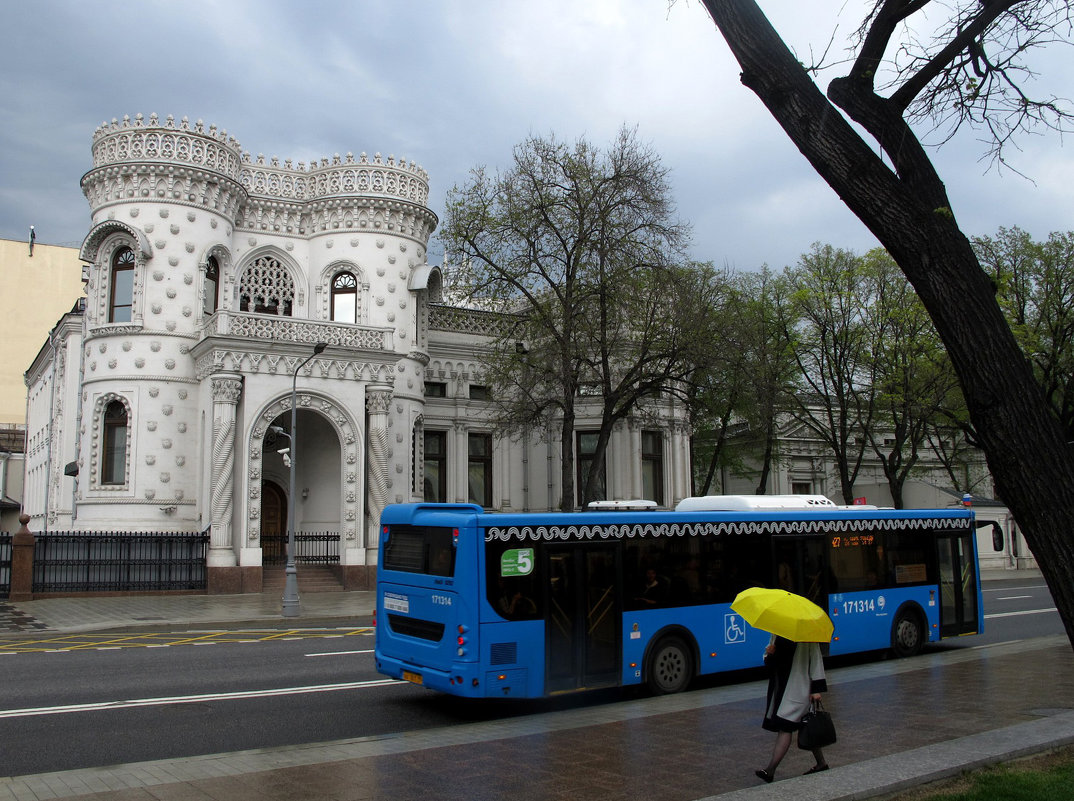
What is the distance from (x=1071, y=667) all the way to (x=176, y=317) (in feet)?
92.2

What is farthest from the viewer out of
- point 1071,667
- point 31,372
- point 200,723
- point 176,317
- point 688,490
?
point 31,372

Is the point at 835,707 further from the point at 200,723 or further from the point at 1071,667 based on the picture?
the point at 200,723

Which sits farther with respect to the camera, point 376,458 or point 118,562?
point 376,458

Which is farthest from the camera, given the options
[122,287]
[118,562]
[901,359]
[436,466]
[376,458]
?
[436,466]

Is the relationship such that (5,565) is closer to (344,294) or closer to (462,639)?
(344,294)

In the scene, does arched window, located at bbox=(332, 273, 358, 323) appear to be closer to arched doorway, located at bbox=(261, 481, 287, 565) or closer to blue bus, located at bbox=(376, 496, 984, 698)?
arched doorway, located at bbox=(261, 481, 287, 565)

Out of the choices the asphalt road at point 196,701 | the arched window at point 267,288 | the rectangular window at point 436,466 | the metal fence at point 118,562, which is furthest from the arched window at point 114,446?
the asphalt road at point 196,701

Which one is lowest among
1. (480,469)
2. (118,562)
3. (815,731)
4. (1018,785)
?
(1018,785)

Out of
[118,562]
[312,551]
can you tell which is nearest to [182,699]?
[118,562]

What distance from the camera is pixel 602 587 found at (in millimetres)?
11828

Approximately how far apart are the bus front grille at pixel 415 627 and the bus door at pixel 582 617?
51.9 inches

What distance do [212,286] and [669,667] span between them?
2657 centimetres

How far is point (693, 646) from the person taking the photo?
12.8 metres

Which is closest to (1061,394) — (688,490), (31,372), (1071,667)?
(688,490)
